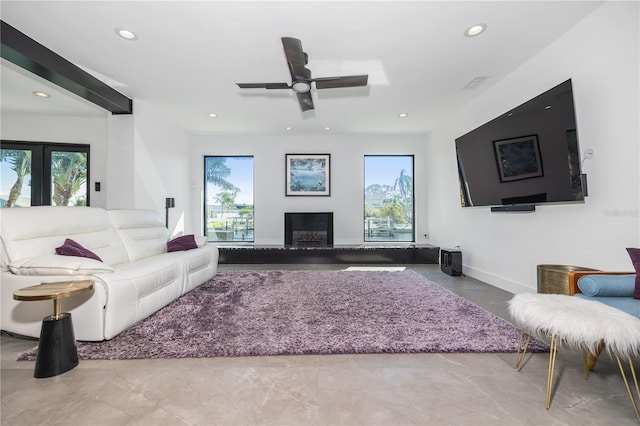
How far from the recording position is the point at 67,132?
5023mm

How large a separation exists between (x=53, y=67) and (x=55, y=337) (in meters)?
2.93

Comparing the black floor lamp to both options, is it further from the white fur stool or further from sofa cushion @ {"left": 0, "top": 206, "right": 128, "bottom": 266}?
the white fur stool

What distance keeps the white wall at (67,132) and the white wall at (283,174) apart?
1659 millimetres

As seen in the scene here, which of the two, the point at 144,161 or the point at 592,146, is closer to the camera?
the point at 592,146

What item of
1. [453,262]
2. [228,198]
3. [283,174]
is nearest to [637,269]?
[453,262]

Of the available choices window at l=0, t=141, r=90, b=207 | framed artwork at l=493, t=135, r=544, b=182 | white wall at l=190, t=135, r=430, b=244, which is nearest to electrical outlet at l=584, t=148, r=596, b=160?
framed artwork at l=493, t=135, r=544, b=182

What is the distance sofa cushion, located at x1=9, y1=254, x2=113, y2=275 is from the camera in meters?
2.03

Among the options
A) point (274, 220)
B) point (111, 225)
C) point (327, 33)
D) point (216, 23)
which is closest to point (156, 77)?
point (216, 23)

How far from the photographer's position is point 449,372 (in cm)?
167

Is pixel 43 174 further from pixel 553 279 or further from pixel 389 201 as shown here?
pixel 553 279

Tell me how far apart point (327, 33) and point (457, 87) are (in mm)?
2152

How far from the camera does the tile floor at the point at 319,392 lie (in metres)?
1.30

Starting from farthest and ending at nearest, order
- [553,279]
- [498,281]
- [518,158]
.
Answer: [498,281] < [518,158] < [553,279]

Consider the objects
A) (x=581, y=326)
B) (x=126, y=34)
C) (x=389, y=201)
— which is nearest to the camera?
(x=581, y=326)
